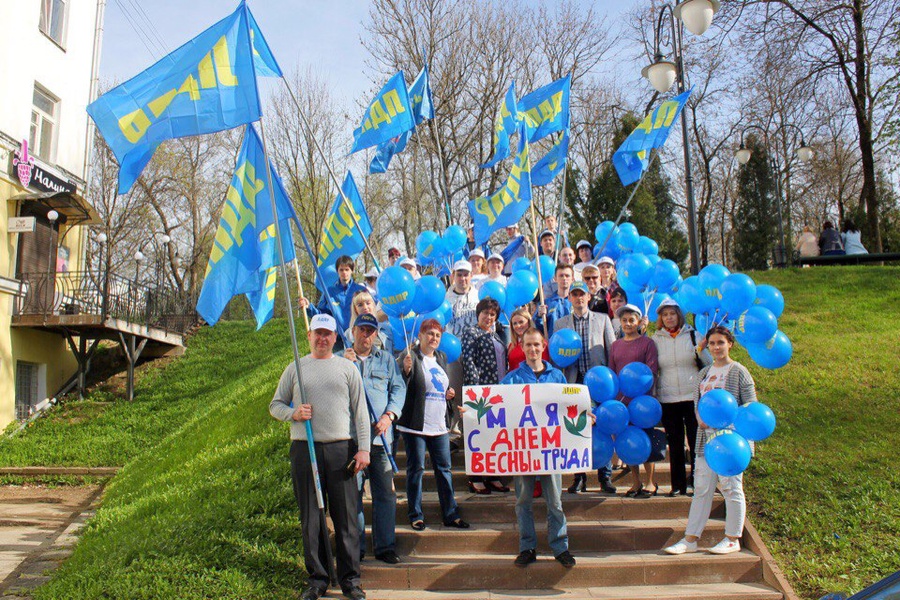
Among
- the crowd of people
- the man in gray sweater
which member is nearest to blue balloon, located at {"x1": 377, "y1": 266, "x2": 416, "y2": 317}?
the crowd of people

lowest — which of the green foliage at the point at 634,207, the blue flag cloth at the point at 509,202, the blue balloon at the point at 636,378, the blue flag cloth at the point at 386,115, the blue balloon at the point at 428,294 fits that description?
the blue balloon at the point at 636,378

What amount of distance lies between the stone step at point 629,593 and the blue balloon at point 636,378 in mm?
1659

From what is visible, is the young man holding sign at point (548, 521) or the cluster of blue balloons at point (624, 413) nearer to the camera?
the young man holding sign at point (548, 521)

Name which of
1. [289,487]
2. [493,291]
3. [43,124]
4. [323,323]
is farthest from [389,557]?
[43,124]

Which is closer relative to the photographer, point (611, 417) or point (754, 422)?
point (754, 422)

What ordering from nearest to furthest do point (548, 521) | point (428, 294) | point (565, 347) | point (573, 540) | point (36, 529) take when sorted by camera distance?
point (548, 521), point (573, 540), point (565, 347), point (428, 294), point (36, 529)

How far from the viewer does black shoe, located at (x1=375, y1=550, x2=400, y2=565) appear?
5.81 m

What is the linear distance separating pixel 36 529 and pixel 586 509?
7552 millimetres

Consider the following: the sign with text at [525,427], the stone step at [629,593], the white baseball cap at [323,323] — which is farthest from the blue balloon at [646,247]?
the white baseball cap at [323,323]

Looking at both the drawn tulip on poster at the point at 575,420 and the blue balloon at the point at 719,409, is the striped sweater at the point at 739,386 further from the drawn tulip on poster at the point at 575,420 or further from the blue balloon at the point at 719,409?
the drawn tulip on poster at the point at 575,420

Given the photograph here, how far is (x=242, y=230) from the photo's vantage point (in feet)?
20.1

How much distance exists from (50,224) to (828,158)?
37625 mm

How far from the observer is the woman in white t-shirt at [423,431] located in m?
6.18

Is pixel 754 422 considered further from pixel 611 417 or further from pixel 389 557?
pixel 389 557
